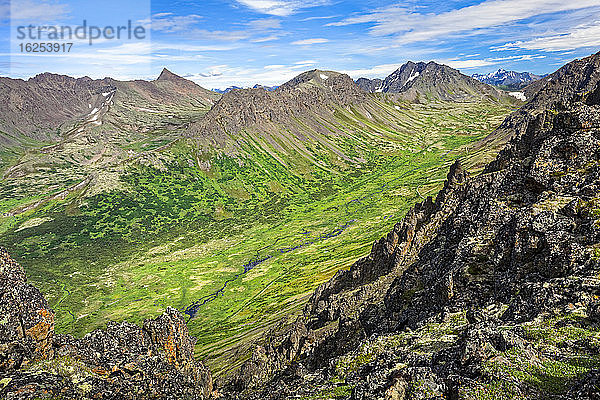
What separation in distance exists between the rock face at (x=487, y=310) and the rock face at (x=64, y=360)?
11.6 metres

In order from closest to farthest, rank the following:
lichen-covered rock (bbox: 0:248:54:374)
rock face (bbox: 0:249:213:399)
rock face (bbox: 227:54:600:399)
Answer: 1. rock face (bbox: 227:54:600:399)
2. rock face (bbox: 0:249:213:399)
3. lichen-covered rock (bbox: 0:248:54:374)

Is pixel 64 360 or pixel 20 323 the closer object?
pixel 64 360

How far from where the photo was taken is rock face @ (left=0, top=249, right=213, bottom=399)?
30484 millimetres

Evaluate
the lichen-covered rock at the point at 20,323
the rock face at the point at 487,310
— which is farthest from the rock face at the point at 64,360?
the rock face at the point at 487,310

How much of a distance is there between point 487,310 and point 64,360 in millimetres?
38030

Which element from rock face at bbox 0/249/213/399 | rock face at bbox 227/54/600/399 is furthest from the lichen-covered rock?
rock face at bbox 227/54/600/399

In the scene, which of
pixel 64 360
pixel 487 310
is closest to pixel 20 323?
pixel 64 360

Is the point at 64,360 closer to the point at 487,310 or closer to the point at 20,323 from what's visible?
the point at 20,323

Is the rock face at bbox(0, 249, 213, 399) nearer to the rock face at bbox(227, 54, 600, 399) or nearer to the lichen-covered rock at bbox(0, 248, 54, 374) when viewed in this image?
the lichen-covered rock at bbox(0, 248, 54, 374)

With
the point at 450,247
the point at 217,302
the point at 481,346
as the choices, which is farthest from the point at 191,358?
the point at 217,302

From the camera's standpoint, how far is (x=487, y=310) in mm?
35438

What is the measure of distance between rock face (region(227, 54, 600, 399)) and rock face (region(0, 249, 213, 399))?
11.6 meters

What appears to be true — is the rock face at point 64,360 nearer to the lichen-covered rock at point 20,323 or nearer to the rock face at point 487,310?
the lichen-covered rock at point 20,323

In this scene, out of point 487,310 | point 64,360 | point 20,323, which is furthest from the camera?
point 20,323
